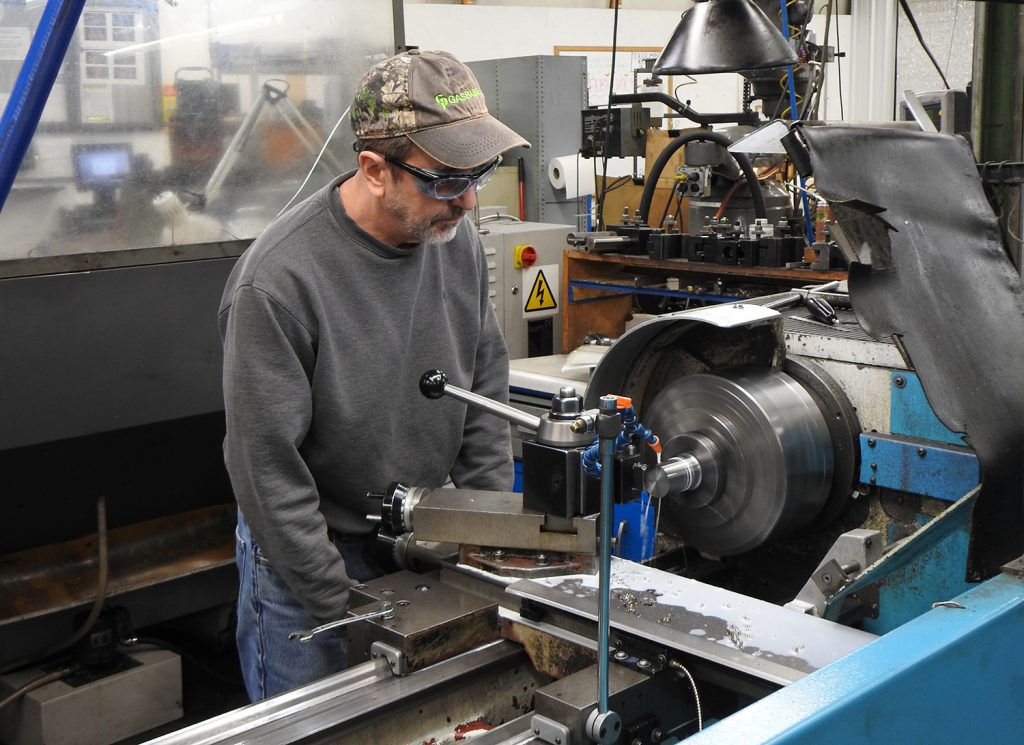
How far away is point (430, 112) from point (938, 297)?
0.61 metres

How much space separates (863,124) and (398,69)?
55 cm

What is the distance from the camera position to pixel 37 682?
2330 mm

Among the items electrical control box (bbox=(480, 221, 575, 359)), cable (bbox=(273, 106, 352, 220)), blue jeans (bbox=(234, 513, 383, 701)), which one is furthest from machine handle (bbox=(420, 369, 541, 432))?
electrical control box (bbox=(480, 221, 575, 359))

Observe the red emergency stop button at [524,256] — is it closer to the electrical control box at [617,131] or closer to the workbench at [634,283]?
the workbench at [634,283]

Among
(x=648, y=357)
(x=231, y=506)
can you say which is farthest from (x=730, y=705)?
(x=231, y=506)

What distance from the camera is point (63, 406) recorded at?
80.4 inches

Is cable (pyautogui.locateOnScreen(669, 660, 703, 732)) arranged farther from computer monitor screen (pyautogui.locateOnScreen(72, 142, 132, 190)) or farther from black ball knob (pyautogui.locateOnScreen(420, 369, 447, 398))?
computer monitor screen (pyautogui.locateOnScreen(72, 142, 132, 190))

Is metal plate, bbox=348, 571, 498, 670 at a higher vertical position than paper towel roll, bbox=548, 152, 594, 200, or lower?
lower

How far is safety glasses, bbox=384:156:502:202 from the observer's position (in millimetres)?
1316

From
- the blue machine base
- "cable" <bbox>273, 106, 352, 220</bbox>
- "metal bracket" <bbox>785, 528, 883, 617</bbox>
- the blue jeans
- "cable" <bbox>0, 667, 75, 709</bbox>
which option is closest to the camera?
the blue machine base

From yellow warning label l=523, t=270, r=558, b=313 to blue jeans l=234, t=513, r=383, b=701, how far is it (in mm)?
1481

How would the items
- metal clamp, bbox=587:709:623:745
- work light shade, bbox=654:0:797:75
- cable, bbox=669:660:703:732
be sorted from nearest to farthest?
metal clamp, bbox=587:709:623:745, cable, bbox=669:660:703:732, work light shade, bbox=654:0:797:75

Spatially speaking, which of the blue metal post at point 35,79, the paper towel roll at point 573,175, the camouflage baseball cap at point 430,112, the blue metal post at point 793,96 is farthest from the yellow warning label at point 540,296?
the blue metal post at point 35,79

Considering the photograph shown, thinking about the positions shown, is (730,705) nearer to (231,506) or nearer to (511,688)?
(511,688)
